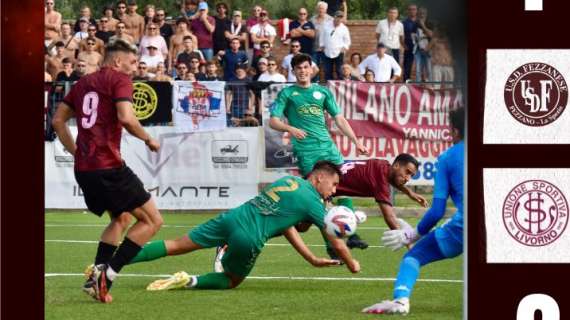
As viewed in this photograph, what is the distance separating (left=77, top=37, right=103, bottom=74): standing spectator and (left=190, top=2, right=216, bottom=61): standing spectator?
1.80 meters

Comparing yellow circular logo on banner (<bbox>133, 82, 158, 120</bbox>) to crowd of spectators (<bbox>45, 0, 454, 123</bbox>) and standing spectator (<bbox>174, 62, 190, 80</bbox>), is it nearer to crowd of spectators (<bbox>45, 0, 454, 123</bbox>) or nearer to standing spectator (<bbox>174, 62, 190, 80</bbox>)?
crowd of spectators (<bbox>45, 0, 454, 123</bbox>)

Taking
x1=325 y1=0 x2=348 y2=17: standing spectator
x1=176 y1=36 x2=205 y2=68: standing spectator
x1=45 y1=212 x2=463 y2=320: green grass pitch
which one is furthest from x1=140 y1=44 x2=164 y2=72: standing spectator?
x1=45 y1=212 x2=463 y2=320: green grass pitch

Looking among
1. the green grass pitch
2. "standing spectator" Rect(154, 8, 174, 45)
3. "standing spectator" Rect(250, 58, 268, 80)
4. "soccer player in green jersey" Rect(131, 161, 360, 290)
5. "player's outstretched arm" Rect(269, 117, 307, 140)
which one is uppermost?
"standing spectator" Rect(154, 8, 174, 45)

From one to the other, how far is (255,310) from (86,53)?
1238cm

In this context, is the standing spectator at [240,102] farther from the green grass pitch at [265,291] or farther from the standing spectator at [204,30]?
the green grass pitch at [265,291]

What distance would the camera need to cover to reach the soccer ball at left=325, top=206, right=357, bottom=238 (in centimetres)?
867

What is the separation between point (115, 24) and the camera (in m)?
20.9

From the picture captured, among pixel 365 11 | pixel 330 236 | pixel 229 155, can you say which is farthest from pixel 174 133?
pixel 365 11

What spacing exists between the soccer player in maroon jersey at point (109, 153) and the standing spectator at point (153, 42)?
38.4ft

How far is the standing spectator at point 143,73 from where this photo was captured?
19484 mm

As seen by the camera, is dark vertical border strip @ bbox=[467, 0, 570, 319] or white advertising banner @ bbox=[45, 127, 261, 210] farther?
white advertising banner @ bbox=[45, 127, 261, 210]

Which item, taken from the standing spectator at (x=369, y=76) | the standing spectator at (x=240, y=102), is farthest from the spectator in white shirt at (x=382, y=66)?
the standing spectator at (x=240, y=102)

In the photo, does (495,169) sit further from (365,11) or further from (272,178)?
(365,11)

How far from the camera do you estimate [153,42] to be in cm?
2053
